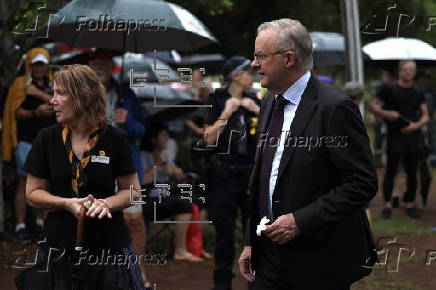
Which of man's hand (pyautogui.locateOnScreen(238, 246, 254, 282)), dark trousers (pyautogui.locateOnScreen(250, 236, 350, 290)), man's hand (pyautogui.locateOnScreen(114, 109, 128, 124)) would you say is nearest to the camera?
dark trousers (pyautogui.locateOnScreen(250, 236, 350, 290))

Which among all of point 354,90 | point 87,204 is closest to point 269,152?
point 87,204

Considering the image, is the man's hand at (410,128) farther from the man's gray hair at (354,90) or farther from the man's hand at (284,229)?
the man's hand at (284,229)

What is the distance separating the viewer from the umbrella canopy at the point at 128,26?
739 centimetres

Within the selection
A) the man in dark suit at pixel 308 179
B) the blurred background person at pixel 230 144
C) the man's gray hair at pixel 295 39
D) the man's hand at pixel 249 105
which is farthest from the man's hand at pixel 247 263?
the man's hand at pixel 249 105

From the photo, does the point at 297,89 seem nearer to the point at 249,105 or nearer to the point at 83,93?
the point at 83,93

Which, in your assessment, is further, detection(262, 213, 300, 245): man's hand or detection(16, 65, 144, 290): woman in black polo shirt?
detection(16, 65, 144, 290): woman in black polo shirt

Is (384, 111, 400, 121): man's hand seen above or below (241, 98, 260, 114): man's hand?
below

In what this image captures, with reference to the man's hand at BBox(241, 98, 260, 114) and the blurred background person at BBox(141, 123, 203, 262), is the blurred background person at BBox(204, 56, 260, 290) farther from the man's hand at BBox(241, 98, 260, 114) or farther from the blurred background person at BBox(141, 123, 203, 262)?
the blurred background person at BBox(141, 123, 203, 262)

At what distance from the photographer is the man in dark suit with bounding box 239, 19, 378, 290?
3945 millimetres

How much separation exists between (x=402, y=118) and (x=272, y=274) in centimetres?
835

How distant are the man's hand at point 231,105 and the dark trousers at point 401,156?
4881 mm

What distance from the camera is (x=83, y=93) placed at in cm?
483

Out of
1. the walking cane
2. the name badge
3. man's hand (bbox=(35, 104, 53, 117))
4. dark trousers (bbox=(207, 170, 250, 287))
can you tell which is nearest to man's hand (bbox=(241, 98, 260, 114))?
dark trousers (bbox=(207, 170, 250, 287))
